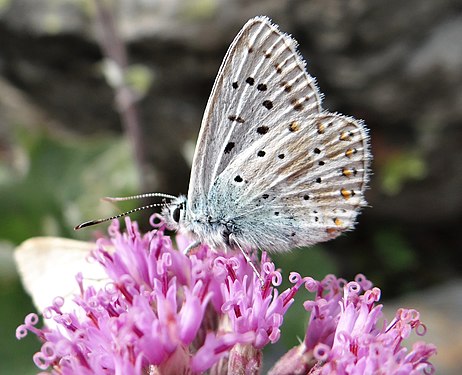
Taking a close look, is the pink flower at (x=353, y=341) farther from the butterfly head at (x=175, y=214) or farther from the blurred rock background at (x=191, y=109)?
the blurred rock background at (x=191, y=109)

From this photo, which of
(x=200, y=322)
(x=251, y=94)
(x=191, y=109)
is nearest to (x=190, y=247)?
(x=200, y=322)

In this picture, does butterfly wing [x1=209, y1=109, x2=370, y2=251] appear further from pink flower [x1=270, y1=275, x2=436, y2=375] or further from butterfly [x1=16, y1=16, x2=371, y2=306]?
pink flower [x1=270, y1=275, x2=436, y2=375]

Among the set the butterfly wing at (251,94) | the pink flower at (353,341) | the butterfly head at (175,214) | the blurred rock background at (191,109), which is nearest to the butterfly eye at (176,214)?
the butterfly head at (175,214)

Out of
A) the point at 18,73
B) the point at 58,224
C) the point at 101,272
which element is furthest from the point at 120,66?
the point at 101,272

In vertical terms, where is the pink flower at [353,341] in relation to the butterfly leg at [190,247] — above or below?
below

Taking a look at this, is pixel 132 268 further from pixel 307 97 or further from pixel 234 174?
pixel 307 97
